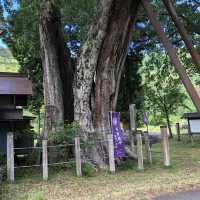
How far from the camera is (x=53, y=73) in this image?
13609 mm

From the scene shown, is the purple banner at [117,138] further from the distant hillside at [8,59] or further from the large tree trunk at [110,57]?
the distant hillside at [8,59]

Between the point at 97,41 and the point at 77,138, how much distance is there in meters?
3.24

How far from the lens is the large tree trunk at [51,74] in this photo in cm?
1327

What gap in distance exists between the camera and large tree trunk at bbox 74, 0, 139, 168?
12.5 metres

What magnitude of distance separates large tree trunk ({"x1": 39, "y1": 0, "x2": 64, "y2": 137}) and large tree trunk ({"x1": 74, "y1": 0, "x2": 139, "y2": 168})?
0.84 metres

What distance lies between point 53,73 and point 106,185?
5277 mm

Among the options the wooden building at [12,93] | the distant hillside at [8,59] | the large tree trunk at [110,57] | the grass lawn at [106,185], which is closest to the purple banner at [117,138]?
the large tree trunk at [110,57]

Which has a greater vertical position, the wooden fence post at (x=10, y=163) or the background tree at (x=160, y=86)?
the background tree at (x=160, y=86)

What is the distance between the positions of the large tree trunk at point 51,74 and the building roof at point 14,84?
1.48 metres

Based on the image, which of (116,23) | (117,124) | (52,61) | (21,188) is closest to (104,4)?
(116,23)

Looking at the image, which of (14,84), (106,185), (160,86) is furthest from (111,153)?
(160,86)

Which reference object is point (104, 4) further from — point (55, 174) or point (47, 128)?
point (55, 174)

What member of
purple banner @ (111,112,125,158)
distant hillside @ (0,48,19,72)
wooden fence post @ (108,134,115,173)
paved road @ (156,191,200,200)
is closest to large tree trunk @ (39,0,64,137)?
purple banner @ (111,112,125,158)

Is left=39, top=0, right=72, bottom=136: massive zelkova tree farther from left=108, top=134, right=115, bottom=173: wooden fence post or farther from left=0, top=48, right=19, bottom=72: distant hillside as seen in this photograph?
left=0, top=48, right=19, bottom=72: distant hillside
